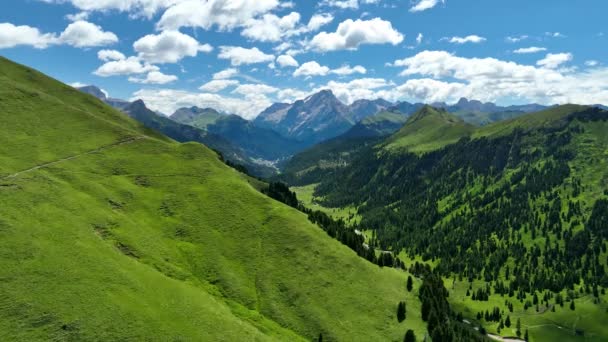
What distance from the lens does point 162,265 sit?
468 feet

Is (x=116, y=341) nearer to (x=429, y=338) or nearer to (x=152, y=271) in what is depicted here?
(x=152, y=271)

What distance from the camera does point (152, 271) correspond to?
133375mm

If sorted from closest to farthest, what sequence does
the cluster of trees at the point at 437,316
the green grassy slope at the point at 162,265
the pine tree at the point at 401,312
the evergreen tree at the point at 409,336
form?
the green grassy slope at the point at 162,265, the evergreen tree at the point at 409,336, the cluster of trees at the point at 437,316, the pine tree at the point at 401,312

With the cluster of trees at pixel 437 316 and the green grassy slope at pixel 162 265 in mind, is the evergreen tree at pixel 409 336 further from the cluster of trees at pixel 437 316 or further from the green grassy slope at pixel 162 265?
the cluster of trees at pixel 437 316

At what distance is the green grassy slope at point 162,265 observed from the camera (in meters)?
109

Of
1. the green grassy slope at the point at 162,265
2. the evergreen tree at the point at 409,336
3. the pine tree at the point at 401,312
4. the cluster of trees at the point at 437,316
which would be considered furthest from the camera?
the pine tree at the point at 401,312

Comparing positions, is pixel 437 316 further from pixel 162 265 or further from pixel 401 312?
pixel 162 265

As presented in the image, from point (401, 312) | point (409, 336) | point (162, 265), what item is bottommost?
point (409, 336)

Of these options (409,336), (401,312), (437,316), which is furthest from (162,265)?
(437,316)

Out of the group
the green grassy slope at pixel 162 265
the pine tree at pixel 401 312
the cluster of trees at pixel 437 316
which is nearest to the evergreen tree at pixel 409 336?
the green grassy slope at pixel 162 265

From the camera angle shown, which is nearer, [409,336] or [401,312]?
[409,336]

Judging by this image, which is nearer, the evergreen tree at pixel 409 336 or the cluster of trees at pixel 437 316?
the evergreen tree at pixel 409 336

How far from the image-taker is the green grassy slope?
108812 millimetres

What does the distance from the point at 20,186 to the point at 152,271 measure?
Answer: 60.0m
